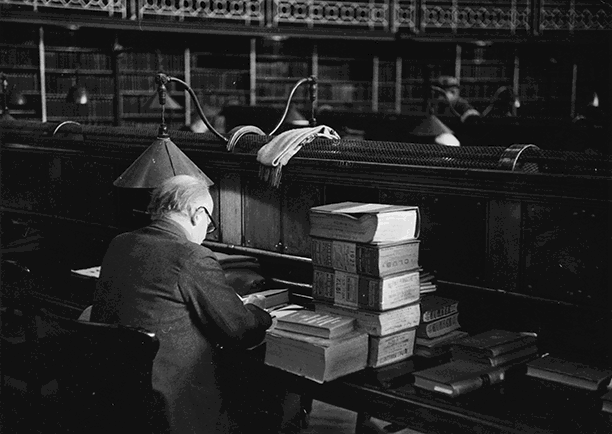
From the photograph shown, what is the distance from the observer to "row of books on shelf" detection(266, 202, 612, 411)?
7.45ft

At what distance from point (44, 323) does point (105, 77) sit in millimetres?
7734

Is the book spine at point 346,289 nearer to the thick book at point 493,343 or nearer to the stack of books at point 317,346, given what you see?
the stack of books at point 317,346

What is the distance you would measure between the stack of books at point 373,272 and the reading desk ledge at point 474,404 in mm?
126

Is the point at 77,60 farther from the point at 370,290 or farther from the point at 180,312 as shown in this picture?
the point at 370,290

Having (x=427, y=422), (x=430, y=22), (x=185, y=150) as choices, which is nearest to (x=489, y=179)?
(x=427, y=422)

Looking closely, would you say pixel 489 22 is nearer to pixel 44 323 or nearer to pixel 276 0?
pixel 276 0

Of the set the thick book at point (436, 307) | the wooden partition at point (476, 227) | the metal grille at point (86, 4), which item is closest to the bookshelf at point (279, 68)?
→ the metal grille at point (86, 4)

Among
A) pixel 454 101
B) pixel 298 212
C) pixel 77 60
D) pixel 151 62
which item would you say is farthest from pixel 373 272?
pixel 151 62

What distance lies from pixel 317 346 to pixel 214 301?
37 cm

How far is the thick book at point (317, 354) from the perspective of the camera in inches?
90.0

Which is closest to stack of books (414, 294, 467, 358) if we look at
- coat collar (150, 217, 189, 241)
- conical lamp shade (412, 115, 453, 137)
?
coat collar (150, 217, 189, 241)

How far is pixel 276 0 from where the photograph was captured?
11.8 metres

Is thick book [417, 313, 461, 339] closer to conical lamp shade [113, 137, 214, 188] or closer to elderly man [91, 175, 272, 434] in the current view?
elderly man [91, 175, 272, 434]

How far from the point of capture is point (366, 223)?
243 cm
